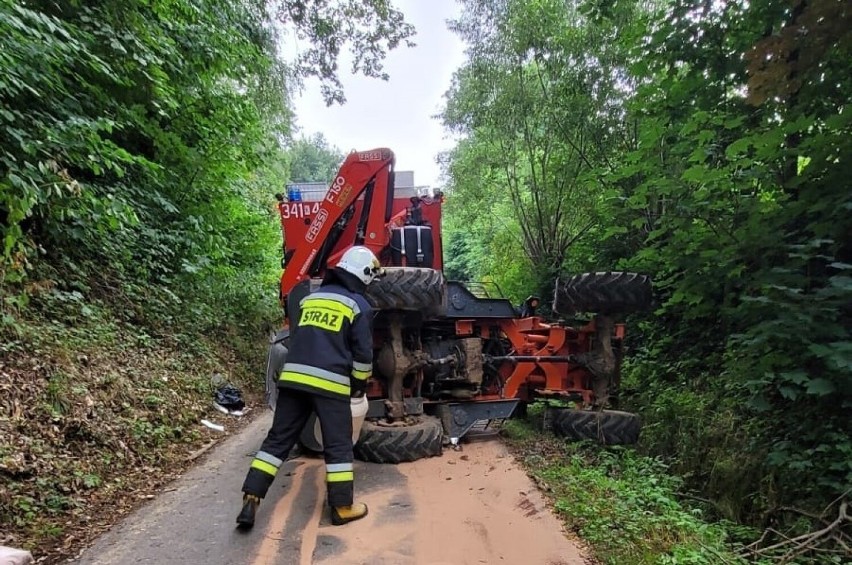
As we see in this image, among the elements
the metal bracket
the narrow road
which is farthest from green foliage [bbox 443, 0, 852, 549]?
the narrow road

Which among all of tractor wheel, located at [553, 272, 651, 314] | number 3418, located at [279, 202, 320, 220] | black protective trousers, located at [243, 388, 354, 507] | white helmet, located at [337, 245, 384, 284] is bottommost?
black protective trousers, located at [243, 388, 354, 507]

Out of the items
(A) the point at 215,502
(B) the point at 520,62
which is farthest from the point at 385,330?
(B) the point at 520,62

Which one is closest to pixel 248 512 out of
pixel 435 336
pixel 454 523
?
pixel 454 523

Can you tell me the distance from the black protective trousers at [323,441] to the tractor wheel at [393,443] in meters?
0.93

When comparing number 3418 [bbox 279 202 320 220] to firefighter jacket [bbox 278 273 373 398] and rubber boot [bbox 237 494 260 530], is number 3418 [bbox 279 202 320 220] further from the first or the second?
rubber boot [bbox 237 494 260 530]

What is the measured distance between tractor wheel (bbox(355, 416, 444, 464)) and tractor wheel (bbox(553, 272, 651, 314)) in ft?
5.78

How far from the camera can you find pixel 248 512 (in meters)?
3.05

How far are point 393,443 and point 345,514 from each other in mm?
1064

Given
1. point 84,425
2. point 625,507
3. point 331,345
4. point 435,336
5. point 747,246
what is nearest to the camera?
point 625,507

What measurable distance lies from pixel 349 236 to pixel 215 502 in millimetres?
2702

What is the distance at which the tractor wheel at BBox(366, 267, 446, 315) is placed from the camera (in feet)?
13.5

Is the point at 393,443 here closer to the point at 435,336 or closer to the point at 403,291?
the point at 403,291

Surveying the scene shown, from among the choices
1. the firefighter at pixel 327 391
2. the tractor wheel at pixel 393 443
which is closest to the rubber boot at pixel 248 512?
the firefighter at pixel 327 391

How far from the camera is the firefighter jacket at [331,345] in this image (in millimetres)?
3221
